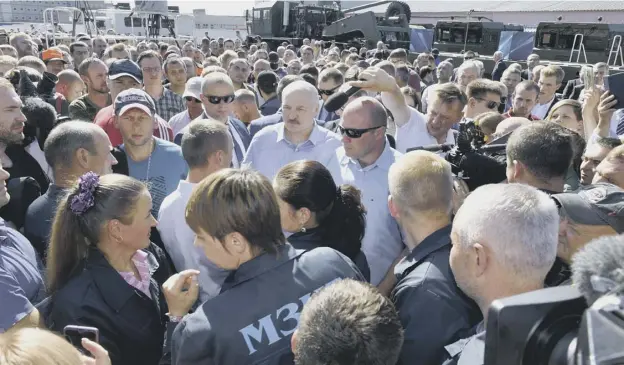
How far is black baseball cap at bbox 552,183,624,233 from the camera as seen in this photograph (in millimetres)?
1835

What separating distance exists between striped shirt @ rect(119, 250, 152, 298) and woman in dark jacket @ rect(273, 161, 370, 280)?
679 millimetres

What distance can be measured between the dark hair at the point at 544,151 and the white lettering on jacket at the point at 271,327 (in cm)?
139

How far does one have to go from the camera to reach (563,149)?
7.79 ft

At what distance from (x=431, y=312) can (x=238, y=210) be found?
2.59 ft

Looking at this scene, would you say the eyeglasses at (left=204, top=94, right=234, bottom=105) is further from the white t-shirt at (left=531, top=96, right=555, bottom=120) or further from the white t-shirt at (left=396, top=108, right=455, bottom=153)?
the white t-shirt at (left=531, top=96, right=555, bottom=120)

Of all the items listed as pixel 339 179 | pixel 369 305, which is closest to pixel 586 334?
pixel 369 305

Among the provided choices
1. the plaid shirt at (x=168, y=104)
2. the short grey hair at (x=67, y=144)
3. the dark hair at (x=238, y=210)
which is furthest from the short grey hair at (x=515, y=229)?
the plaid shirt at (x=168, y=104)

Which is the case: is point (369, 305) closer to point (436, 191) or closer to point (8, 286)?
point (436, 191)

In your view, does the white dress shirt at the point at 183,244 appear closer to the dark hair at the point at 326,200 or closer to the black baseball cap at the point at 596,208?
the dark hair at the point at 326,200

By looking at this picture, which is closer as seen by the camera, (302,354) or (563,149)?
(302,354)

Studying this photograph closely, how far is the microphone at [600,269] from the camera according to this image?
79 cm

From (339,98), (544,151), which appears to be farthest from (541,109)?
(544,151)

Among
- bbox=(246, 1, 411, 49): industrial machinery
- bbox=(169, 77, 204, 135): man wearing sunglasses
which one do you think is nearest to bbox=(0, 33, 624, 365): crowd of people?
bbox=(169, 77, 204, 135): man wearing sunglasses

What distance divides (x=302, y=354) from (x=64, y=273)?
1.21 m
